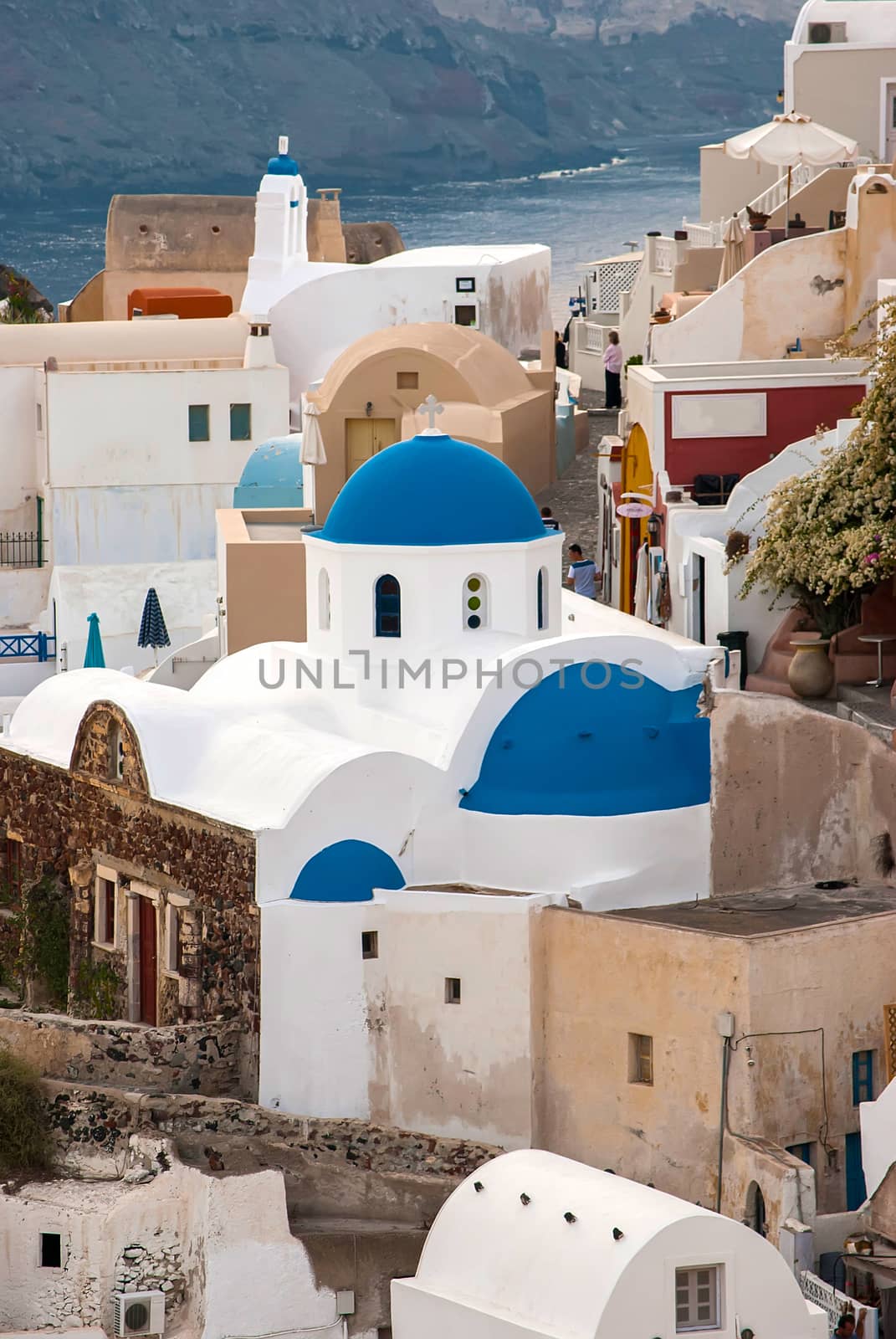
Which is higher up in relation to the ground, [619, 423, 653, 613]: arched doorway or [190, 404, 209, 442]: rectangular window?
[190, 404, 209, 442]: rectangular window

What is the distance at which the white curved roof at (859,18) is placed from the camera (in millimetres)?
52875

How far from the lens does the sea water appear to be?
5817 inches

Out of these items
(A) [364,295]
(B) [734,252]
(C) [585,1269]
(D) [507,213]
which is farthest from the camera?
(D) [507,213]

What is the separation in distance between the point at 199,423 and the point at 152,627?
302 inches

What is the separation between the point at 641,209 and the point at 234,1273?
427ft

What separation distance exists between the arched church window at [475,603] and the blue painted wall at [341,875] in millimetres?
A: 3155

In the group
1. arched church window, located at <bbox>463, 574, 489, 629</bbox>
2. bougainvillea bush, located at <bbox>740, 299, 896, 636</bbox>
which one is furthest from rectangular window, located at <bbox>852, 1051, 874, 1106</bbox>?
arched church window, located at <bbox>463, 574, 489, 629</bbox>

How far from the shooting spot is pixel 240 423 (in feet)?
171

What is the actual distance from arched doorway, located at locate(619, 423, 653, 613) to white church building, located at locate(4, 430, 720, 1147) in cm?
675

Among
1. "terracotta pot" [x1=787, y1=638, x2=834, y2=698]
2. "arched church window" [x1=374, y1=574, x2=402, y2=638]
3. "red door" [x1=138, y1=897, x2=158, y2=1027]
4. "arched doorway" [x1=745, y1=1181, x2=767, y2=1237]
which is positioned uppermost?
"arched church window" [x1=374, y1=574, x2=402, y2=638]

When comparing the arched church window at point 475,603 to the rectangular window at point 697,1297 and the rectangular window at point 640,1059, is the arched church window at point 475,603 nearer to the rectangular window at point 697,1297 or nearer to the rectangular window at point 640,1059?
the rectangular window at point 640,1059

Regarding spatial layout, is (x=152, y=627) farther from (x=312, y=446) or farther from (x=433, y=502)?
(x=433, y=502)

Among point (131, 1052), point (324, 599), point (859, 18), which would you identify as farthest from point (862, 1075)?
point (859, 18)

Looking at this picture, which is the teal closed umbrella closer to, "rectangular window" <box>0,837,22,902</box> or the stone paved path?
the stone paved path
